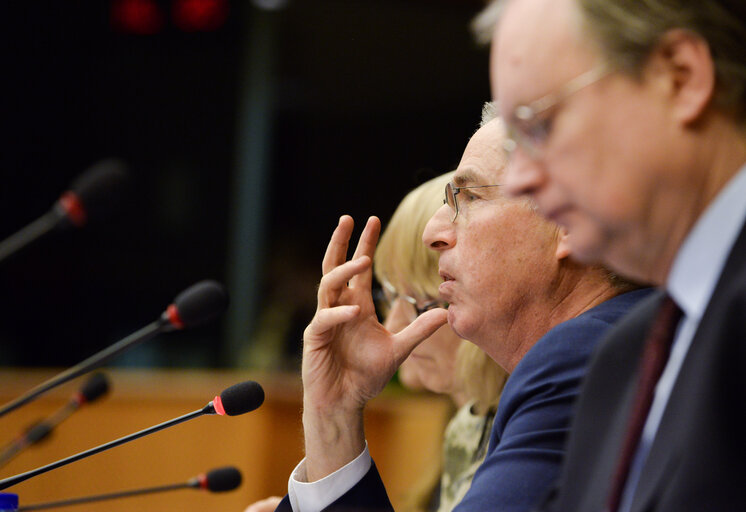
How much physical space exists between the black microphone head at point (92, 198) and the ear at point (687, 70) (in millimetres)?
768

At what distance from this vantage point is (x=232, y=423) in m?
3.21

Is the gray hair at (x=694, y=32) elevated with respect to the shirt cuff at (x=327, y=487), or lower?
elevated

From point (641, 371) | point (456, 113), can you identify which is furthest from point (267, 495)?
point (641, 371)

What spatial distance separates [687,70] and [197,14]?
4.89 meters

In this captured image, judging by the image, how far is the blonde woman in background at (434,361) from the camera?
1800 millimetres

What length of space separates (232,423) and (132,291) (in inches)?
104

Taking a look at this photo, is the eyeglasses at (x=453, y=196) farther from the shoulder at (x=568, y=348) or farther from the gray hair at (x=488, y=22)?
the gray hair at (x=488, y=22)

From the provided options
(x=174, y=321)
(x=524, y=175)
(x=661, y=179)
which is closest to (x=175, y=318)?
(x=174, y=321)

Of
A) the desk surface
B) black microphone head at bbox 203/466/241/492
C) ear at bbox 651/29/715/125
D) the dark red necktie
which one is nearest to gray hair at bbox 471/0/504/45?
ear at bbox 651/29/715/125

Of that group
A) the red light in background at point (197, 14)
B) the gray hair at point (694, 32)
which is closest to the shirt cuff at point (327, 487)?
the gray hair at point (694, 32)

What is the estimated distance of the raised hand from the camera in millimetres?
1425

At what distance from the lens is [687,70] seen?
71 cm

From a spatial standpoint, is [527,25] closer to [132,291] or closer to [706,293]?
[706,293]

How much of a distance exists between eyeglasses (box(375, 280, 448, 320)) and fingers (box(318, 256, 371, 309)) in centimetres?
50
